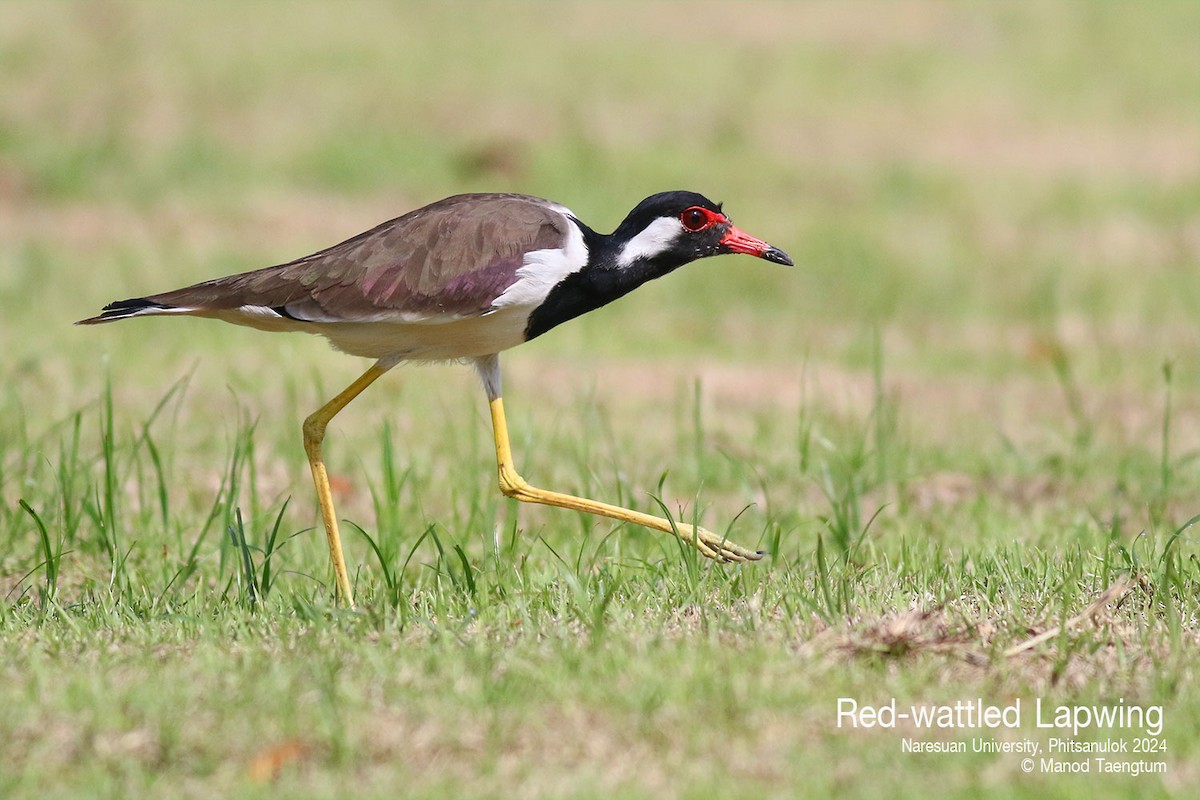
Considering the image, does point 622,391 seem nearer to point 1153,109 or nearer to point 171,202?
point 171,202

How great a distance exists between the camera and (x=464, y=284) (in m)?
4.89

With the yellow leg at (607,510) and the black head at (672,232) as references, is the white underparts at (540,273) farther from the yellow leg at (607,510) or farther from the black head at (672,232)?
the yellow leg at (607,510)

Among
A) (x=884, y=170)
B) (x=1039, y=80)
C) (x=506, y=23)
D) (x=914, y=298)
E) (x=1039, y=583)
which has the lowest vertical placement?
(x=1039, y=583)

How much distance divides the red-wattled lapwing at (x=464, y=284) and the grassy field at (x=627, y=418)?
0.41 meters

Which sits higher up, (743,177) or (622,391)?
(743,177)

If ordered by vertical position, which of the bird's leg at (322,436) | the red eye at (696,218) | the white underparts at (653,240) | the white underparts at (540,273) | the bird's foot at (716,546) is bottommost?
the bird's foot at (716,546)

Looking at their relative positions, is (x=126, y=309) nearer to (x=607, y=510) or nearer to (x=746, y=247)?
(x=607, y=510)

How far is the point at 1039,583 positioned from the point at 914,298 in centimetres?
720

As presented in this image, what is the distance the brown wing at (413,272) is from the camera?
16.1ft

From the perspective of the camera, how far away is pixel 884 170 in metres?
14.5

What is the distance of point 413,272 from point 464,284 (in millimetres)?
192

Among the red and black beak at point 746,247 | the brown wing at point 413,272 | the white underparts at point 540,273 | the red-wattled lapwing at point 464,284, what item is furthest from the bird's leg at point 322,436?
the red and black beak at point 746,247

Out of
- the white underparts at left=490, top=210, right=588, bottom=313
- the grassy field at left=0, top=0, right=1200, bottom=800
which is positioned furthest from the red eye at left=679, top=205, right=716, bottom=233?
the grassy field at left=0, top=0, right=1200, bottom=800

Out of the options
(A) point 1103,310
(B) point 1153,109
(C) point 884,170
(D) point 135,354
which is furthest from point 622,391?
(B) point 1153,109
